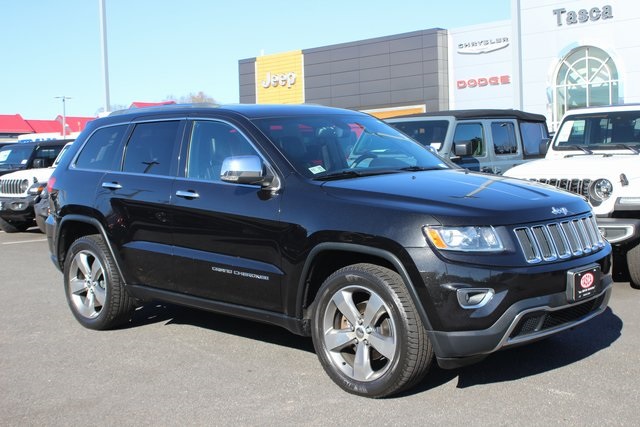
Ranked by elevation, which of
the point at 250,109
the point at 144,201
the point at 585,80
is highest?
the point at 585,80

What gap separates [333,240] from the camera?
4.61m

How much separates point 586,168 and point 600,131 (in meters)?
1.89

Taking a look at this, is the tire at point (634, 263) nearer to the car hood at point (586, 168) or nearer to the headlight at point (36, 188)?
the car hood at point (586, 168)

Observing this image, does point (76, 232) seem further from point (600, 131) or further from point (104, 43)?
point (104, 43)

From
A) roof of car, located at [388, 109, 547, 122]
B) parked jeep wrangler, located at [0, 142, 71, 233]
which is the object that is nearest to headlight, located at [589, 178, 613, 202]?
roof of car, located at [388, 109, 547, 122]

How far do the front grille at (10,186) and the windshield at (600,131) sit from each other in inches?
407

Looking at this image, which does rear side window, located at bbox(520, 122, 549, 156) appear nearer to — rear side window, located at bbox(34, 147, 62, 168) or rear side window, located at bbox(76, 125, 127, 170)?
rear side window, located at bbox(76, 125, 127, 170)

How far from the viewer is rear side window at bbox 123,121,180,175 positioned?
591 centimetres

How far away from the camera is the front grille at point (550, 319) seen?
427 centimetres

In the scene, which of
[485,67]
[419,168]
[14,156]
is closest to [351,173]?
[419,168]

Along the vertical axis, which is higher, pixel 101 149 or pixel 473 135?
pixel 473 135

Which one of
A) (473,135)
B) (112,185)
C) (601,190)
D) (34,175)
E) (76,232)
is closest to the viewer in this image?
(112,185)

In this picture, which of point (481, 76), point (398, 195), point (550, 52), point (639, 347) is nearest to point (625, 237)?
point (639, 347)

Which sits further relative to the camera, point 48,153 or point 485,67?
point 485,67
